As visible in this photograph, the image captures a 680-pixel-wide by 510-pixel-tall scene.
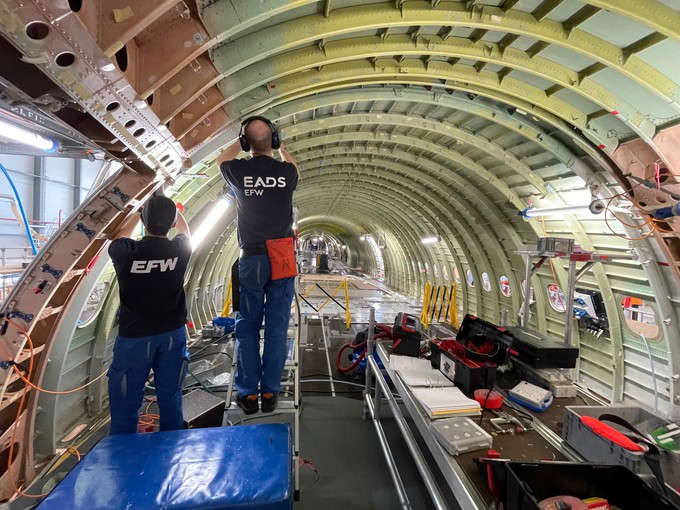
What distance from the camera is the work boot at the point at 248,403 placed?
2709 mm

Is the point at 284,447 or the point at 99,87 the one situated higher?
the point at 99,87

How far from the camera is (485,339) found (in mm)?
3820

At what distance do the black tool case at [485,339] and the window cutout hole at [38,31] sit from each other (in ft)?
14.0

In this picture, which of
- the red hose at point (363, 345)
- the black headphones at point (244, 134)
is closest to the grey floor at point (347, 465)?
the red hose at point (363, 345)

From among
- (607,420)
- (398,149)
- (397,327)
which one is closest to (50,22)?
(397,327)

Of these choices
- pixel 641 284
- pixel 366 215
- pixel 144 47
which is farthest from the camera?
pixel 366 215

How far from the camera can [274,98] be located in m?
4.46

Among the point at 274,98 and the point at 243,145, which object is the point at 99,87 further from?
the point at 274,98

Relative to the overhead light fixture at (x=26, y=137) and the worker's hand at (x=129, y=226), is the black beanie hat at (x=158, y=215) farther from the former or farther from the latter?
the overhead light fixture at (x=26, y=137)

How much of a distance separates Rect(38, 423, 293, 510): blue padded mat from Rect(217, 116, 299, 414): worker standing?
0.68 metres

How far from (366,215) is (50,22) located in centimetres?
2004

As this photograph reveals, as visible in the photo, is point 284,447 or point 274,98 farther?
point 274,98

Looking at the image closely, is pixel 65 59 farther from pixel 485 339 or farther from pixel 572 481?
pixel 485 339

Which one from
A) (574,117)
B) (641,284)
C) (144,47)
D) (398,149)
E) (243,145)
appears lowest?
(641,284)
